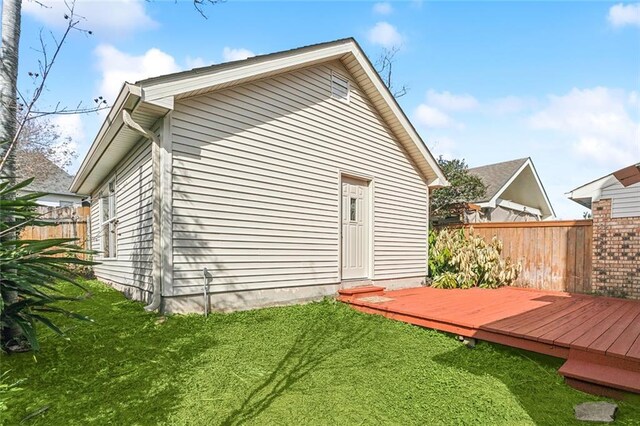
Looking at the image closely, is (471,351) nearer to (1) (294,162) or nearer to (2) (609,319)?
(2) (609,319)

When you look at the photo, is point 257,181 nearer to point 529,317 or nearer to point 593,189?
point 529,317

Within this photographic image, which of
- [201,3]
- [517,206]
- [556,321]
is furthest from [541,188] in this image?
[201,3]

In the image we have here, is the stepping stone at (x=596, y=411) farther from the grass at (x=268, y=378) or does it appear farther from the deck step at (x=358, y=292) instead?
the deck step at (x=358, y=292)

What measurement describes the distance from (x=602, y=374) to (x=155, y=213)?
17.6 feet

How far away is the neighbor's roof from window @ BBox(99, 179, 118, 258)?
5313 millimetres

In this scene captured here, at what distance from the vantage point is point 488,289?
8.35m

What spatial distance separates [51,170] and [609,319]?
22546 mm

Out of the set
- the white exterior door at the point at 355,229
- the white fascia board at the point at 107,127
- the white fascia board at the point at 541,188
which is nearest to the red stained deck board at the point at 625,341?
the white exterior door at the point at 355,229

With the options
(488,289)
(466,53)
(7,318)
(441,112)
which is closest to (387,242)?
(488,289)

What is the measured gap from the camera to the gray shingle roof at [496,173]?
13125 mm

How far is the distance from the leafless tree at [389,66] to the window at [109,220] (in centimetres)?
1350

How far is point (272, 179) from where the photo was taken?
19.0 ft

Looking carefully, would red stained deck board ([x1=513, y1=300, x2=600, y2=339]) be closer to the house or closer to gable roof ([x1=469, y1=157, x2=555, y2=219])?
the house

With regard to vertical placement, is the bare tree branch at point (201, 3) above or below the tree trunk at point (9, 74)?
above
